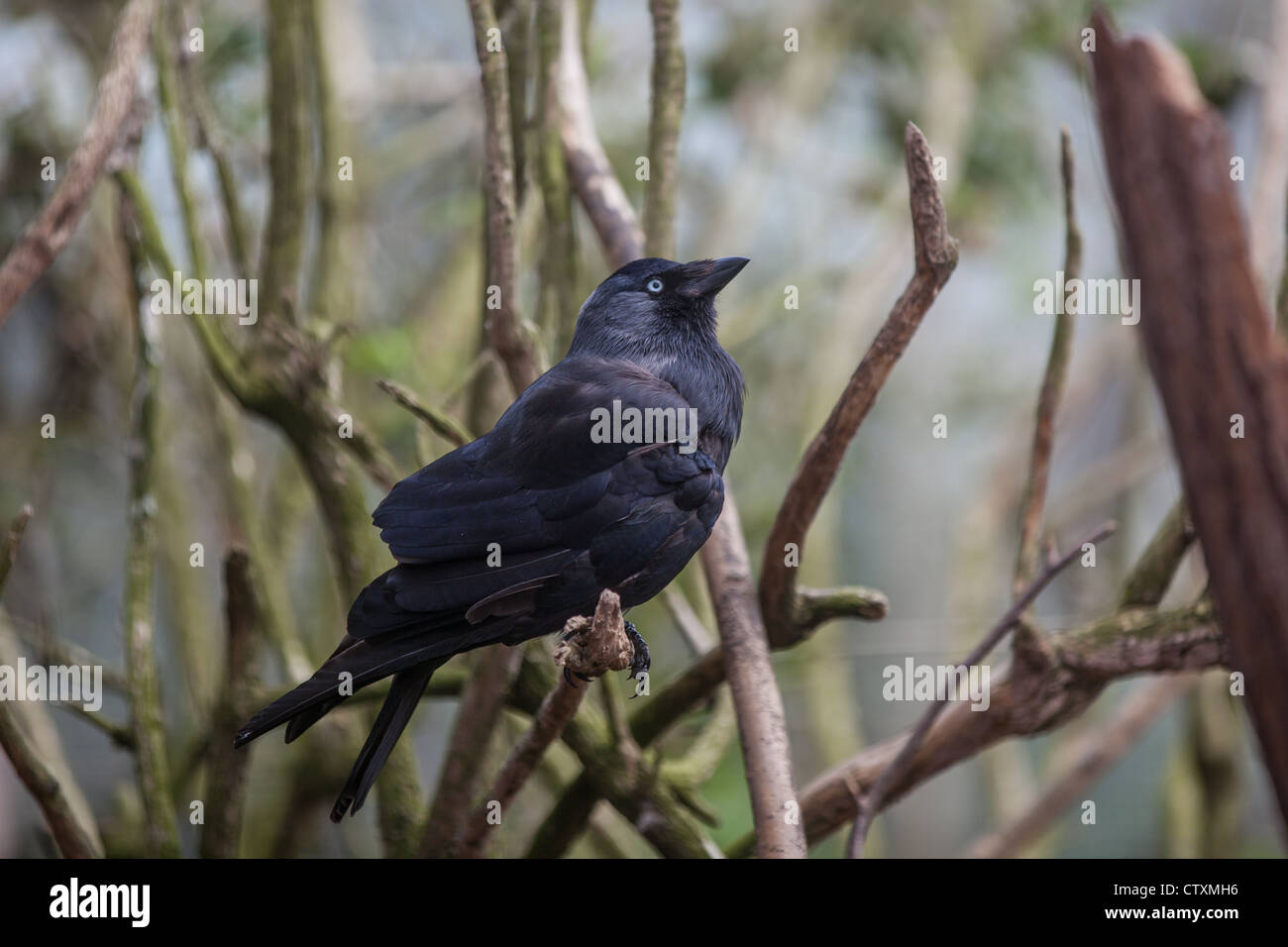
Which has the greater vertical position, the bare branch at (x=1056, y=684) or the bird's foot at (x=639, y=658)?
the bird's foot at (x=639, y=658)

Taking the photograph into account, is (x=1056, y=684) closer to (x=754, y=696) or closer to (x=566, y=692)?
(x=754, y=696)

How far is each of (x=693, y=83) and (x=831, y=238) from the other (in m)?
0.90

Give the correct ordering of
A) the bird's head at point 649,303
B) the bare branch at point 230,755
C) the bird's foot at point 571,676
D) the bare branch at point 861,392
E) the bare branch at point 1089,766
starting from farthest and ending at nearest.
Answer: the bare branch at point 1089,766 < the bare branch at point 230,755 < the bird's head at point 649,303 < the bare branch at point 861,392 < the bird's foot at point 571,676

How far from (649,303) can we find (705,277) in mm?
74

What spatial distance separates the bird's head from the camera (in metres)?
1.34

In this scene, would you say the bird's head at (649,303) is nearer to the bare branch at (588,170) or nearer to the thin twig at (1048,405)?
the bare branch at (588,170)

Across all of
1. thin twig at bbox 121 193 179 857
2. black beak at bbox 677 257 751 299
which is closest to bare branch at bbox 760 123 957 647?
black beak at bbox 677 257 751 299

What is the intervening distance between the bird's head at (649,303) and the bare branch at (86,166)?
0.98 meters

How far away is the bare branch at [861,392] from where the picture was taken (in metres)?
1.24

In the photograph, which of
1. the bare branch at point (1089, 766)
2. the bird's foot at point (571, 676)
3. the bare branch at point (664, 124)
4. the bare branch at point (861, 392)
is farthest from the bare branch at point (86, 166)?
the bare branch at point (1089, 766)

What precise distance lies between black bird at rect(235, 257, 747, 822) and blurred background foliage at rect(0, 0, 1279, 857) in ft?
4.47

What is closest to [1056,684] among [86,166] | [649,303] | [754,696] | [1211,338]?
[754,696]

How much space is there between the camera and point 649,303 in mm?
1350
